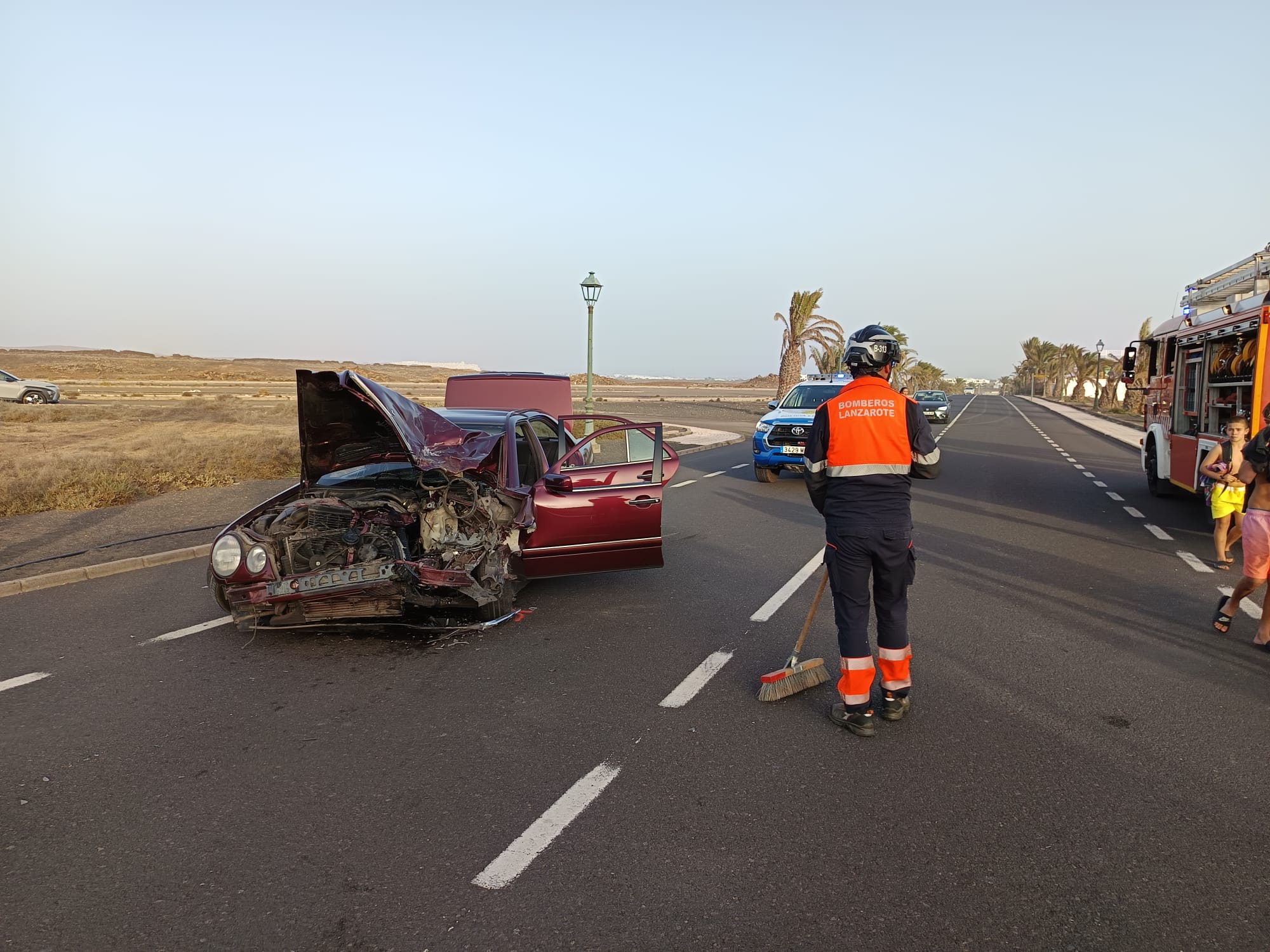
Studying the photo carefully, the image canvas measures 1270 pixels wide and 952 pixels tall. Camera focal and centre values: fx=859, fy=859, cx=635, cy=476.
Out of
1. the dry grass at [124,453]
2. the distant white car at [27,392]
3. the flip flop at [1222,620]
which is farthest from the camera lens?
the distant white car at [27,392]

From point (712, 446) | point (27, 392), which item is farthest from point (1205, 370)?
point (27, 392)

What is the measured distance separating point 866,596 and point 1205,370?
9182 mm

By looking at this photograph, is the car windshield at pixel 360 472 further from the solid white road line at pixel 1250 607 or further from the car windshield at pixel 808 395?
the car windshield at pixel 808 395

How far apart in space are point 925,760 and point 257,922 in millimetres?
2940

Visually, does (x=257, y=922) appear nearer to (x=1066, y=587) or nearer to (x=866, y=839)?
(x=866, y=839)

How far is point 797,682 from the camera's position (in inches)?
194

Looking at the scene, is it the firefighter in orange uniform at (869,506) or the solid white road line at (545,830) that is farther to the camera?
the firefighter in orange uniform at (869,506)

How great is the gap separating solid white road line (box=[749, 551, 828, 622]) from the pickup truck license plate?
278cm

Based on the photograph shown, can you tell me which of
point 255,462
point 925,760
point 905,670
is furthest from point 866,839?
point 255,462

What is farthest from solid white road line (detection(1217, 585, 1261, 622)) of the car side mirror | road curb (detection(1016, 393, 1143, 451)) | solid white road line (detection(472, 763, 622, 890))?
road curb (detection(1016, 393, 1143, 451))

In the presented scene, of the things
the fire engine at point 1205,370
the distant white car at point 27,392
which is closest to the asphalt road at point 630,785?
the fire engine at point 1205,370

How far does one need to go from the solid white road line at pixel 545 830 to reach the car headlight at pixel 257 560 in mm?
3091

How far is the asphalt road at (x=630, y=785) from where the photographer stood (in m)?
2.89

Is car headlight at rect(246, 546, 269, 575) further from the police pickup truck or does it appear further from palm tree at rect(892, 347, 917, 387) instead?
palm tree at rect(892, 347, 917, 387)
